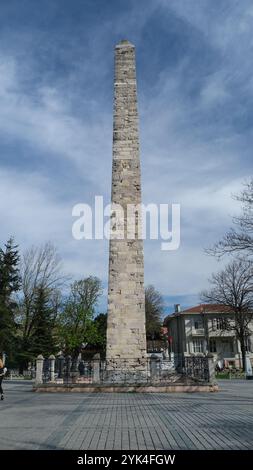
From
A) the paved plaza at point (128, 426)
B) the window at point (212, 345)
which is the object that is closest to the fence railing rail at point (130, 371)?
the paved plaza at point (128, 426)

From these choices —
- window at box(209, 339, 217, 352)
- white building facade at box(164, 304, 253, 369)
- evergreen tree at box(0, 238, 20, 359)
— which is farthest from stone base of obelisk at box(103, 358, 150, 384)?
window at box(209, 339, 217, 352)

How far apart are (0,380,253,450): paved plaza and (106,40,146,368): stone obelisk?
282 inches

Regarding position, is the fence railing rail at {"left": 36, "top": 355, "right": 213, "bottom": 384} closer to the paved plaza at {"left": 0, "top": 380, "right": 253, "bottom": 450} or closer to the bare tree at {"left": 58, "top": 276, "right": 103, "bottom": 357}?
the paved plaza at {"left": 0, "top": 380, "right": 253, "bottom": 450}

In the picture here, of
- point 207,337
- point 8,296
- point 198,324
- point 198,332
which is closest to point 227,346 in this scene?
point 198,332

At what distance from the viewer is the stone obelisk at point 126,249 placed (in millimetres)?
20359

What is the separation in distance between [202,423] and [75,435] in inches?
108

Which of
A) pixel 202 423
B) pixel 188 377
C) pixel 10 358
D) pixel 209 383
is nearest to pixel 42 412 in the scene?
pixel 202 423

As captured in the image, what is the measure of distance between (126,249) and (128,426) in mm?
13278

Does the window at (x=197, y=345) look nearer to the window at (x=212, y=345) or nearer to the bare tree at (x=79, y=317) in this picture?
the window at (x=212, y=345)

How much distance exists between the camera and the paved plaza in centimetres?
671

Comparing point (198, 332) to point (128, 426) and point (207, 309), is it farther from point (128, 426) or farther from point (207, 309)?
point (128, 426)

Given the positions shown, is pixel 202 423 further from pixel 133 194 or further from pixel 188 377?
pixel 133 194

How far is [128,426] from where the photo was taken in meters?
Result: 8.50
